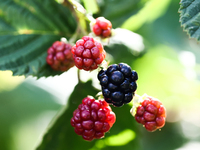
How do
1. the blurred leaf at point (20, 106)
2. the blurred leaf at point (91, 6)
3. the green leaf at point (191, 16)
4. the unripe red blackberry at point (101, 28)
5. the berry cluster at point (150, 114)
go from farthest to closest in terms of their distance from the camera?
the blurred leaf at point (20, 106) → the blurred leaf at point (91, 6) → the unripe red blackberry at point (101, 28) → the berry cluster at point (150, 114) → the green leaf at point (191, 16)

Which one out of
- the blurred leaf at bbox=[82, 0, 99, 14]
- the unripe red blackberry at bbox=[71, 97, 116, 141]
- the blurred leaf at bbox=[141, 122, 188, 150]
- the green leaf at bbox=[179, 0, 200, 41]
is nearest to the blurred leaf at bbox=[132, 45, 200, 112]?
the blurred leaf at bbox=[141, 122, 188, 150]

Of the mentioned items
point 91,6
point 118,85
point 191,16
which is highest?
point 91,6

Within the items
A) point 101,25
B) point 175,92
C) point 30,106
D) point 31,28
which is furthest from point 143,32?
point 30,106

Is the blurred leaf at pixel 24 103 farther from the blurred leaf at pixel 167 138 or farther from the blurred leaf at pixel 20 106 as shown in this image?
the blurred leaf at pixel 167 138

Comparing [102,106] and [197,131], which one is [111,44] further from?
[197,131]

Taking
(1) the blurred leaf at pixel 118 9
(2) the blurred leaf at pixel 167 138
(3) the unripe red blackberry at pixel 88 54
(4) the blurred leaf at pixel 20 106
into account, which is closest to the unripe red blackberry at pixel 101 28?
(3) the unripe red blackberry at pixel 88 54

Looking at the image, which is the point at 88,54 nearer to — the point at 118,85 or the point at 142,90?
the point at 118,85

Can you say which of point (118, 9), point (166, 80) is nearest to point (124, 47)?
point (118, 9)
